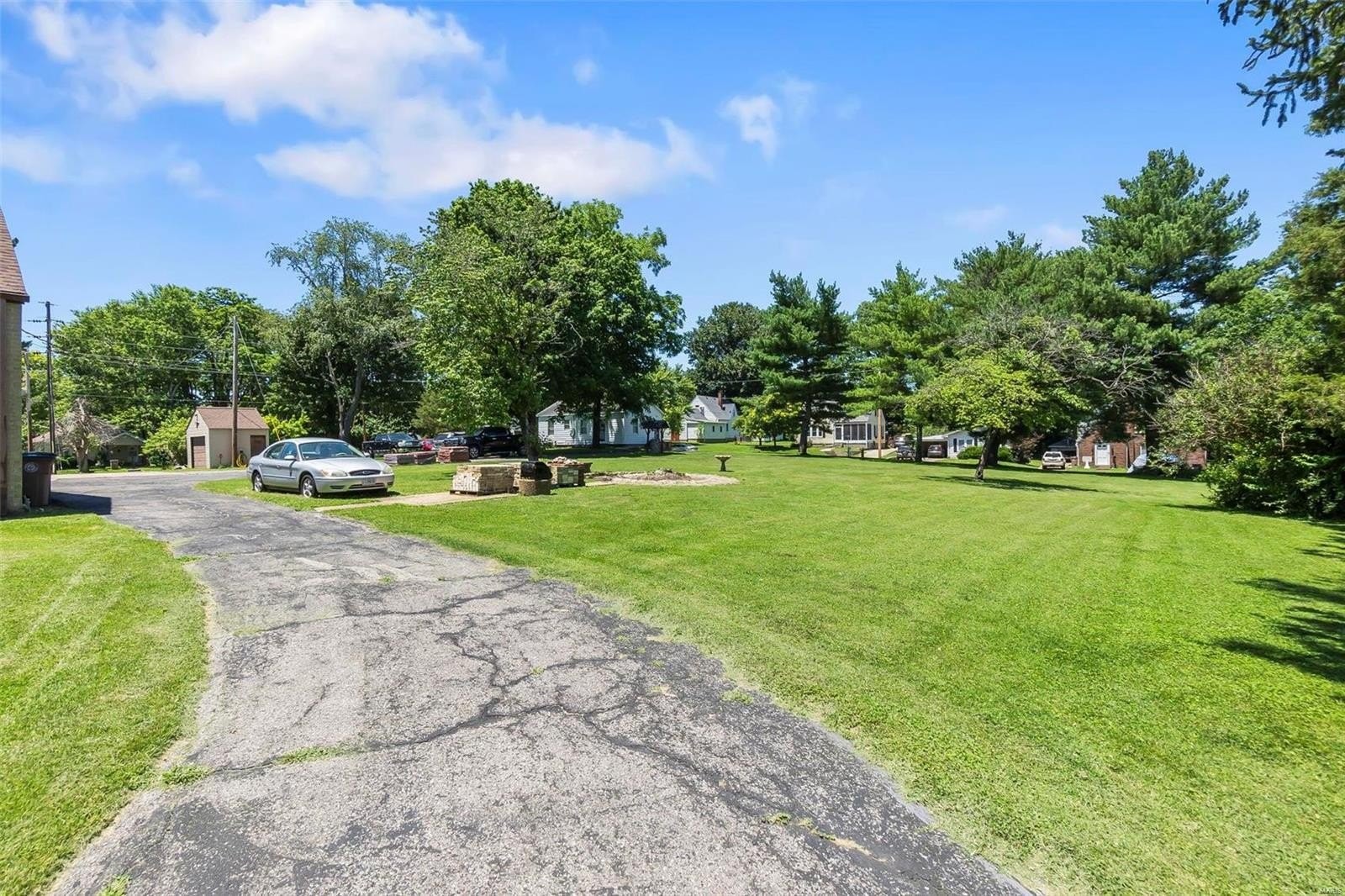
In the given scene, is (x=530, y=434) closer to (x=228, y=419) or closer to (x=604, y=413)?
(x=228, y=419)

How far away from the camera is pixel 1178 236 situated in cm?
3150

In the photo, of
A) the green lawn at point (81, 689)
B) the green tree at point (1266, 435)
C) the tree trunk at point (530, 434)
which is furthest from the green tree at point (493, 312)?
the green tree at point (1266, 435)

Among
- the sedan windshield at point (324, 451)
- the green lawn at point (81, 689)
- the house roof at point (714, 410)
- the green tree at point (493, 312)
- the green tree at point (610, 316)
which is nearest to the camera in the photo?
the green lawn at point (81, 689)

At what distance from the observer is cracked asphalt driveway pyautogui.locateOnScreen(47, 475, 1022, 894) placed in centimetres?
252

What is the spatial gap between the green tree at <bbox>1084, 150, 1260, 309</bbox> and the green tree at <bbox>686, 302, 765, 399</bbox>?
49120 millimetres

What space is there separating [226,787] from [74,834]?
1.73 ft

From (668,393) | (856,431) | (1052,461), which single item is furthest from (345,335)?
(856,431)

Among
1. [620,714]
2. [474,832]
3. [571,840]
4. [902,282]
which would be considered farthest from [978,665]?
[902,282]

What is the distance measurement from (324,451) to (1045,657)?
15481 mm

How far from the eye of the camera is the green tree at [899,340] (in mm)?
36219

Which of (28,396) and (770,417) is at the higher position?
(28,396)

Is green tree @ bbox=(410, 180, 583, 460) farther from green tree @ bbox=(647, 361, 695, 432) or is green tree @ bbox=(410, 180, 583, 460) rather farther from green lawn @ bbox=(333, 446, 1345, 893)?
green tree @ bbox=(647, 361, 695, 432)

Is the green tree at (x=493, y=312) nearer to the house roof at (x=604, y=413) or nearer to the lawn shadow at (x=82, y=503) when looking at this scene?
the lawn shadow at (x=82, y=503)

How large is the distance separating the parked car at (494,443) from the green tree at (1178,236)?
33.0 meters
